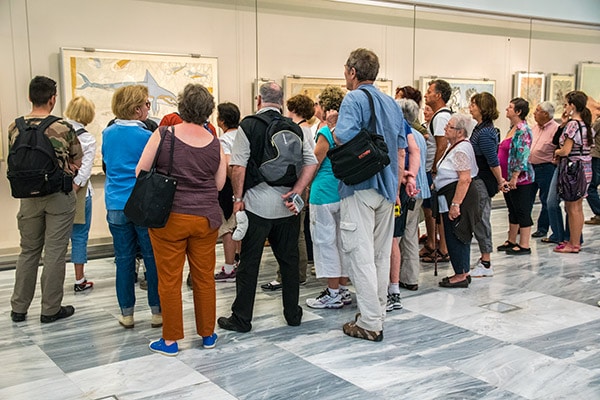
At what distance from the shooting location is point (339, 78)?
9195mm

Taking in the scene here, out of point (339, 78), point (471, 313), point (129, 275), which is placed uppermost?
point (339, 78)

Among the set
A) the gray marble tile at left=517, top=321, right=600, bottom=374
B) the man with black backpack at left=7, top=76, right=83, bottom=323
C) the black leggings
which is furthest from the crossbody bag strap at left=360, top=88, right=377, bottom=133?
the black leggings

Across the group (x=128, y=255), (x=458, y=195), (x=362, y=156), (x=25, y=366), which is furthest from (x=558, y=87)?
(x=25, y=366)

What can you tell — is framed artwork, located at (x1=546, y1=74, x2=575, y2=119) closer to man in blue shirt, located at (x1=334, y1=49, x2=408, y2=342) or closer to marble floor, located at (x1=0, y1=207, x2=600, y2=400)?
marble floor, located at (x1=0, y1=207, x2=600, y2=400)

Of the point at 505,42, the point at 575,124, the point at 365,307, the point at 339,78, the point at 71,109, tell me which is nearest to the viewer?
the point at 365,307

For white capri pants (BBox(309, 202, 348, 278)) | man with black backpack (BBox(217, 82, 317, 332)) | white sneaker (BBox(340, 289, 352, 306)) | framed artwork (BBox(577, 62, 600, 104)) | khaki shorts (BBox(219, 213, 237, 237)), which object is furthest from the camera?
framed artwork (BBox(577, 62, 600, 104))

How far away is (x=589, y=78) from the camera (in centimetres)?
1254

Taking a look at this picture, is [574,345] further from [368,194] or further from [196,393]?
[196,393]

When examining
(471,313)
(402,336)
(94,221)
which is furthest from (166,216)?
(94,221)

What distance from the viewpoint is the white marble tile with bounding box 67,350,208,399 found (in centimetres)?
364

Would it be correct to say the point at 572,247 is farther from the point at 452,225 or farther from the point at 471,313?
the point at 471,313

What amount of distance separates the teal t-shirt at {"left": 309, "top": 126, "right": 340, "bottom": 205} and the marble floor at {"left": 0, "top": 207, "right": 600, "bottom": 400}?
3.22ft

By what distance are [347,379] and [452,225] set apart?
97.1 inches

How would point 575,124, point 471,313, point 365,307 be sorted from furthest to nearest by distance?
1. point 575,124
2. point 471,313
3. point 365,307
